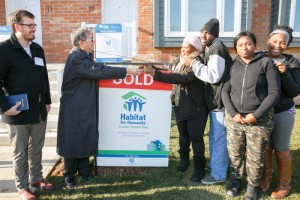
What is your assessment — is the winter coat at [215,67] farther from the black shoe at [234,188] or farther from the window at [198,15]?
the window at [198,15]

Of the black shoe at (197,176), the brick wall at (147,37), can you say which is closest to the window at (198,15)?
the brick wall at (147,37)

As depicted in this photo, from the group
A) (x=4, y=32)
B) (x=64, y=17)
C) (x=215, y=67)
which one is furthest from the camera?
(x=64, y=17)

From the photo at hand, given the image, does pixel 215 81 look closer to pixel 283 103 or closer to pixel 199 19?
pixel 283 103

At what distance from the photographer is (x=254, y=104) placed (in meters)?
2.85

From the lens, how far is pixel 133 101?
363 cm

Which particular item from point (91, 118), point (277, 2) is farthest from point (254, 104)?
point (277, 2)

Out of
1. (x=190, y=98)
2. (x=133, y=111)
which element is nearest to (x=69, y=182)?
(x=133, y=111)

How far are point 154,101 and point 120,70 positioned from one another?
62 cm

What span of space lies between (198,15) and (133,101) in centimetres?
441

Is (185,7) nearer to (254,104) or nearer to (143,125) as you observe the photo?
(143,125)

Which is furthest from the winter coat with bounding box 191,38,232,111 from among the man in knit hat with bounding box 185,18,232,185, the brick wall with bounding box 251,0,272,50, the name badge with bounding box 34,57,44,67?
the brick wall with bounding box 251,0,272,50

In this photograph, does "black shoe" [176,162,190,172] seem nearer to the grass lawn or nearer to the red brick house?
the grass lawn

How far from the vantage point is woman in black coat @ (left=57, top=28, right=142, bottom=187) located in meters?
3.19

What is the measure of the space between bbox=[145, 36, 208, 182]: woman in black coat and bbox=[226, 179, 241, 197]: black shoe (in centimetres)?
41
